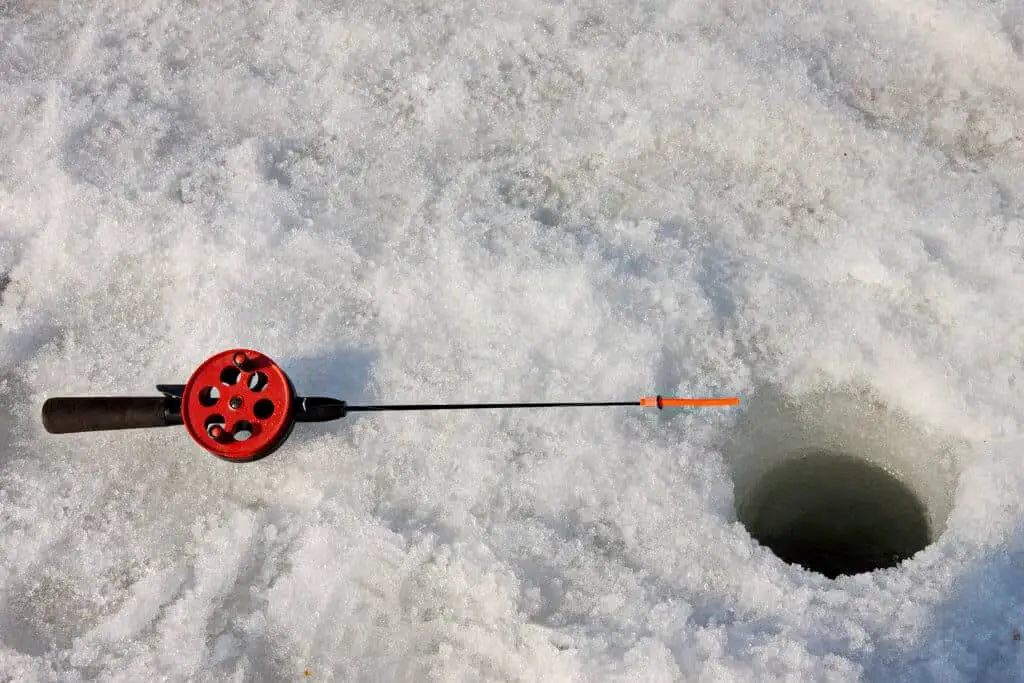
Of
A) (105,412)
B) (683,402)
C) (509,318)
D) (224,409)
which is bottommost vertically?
(105,412)

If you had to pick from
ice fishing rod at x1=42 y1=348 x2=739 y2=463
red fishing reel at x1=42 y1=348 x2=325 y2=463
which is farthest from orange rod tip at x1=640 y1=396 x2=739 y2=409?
red fishing reel at x1=42 y1=348 x2=325 y2=463

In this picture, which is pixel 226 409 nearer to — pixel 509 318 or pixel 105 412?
pixel 105 412

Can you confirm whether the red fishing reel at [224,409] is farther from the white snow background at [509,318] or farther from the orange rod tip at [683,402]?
the orange rod tip at [683,402]

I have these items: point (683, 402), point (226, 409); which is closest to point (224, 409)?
point (226, 409)

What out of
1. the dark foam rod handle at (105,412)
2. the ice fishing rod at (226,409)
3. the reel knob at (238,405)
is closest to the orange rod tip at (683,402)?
the ice fishing rod at (226,409)

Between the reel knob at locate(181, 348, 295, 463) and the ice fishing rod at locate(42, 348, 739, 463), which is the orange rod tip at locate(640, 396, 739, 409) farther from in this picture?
the reel knob at locate(181, 348, 295, 463)

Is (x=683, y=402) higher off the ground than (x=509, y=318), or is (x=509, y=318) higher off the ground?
(x=683, y=402)
